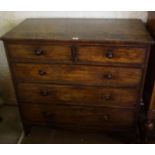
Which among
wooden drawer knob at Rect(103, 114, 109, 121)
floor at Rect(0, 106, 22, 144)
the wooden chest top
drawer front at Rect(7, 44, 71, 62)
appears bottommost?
floor at Rect(0, 106, 22, 144)

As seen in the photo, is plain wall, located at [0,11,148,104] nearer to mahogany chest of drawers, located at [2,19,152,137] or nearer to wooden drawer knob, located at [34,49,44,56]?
mahogany chest of drawers, located at [2,19,152,137]

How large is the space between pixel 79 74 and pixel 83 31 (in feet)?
0.96

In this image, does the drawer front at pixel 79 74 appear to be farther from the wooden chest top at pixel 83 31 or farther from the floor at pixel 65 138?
the floor at pixel 65 138

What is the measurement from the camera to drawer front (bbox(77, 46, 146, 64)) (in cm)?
126

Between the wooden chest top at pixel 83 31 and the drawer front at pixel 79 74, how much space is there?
20 cm

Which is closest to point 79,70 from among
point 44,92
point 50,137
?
point 44,92

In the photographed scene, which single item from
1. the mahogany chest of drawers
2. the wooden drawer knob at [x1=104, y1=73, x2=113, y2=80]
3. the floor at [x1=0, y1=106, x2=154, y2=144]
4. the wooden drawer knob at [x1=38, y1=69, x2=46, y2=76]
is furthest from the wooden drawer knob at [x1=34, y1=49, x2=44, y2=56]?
the floor at [x1=0, y1=106, x2=154, y2=144]

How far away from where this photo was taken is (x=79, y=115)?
5.27 feet

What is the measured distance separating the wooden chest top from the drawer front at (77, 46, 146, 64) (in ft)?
0.19

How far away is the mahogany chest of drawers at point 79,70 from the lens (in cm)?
129

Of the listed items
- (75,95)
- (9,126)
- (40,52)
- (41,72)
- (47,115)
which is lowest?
(9,126)

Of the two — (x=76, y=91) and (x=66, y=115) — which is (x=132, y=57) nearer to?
(x=76, y=91)

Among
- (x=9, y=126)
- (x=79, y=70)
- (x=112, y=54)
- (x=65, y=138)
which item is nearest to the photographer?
(x=112, y=54)

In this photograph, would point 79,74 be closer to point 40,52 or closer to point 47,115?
point 40,52
